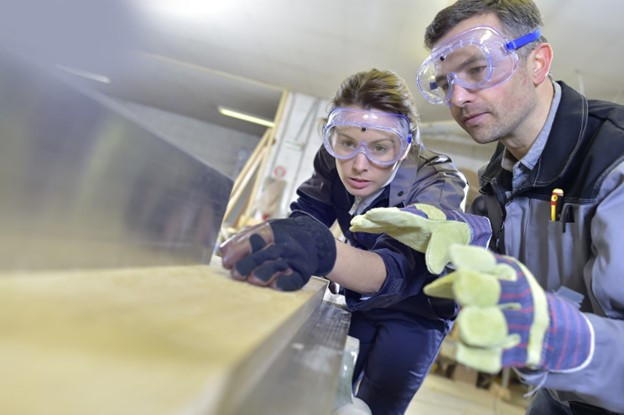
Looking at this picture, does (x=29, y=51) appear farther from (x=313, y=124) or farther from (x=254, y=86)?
(x=254, y=86)

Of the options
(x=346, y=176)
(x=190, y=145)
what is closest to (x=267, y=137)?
(x=190, y=145)

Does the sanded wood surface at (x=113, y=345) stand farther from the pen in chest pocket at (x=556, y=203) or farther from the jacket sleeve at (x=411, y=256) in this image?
the pen in chest pocket at (x=556, y=203)

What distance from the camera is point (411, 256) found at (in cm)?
118

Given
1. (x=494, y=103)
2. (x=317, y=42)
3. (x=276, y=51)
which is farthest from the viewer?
(x=276, y=51)

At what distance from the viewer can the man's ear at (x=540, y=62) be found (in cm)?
140

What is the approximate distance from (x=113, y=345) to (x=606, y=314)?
1036 mm

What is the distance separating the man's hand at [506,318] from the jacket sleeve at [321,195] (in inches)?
45.5

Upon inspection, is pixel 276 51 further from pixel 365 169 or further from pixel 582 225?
pixel 582 225

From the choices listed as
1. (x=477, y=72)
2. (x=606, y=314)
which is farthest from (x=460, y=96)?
(x=606, y=314)

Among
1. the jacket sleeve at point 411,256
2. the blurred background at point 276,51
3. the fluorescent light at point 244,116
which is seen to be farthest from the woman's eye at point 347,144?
the fluorescent light at point 244,116

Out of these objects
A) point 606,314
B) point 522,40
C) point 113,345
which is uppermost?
point 522,40

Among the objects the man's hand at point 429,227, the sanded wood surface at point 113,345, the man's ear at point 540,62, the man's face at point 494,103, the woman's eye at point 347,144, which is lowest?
the sanded wood surface at point 113,345

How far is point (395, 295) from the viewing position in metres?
1.15

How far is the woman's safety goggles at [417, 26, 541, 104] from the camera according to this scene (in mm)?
1370
